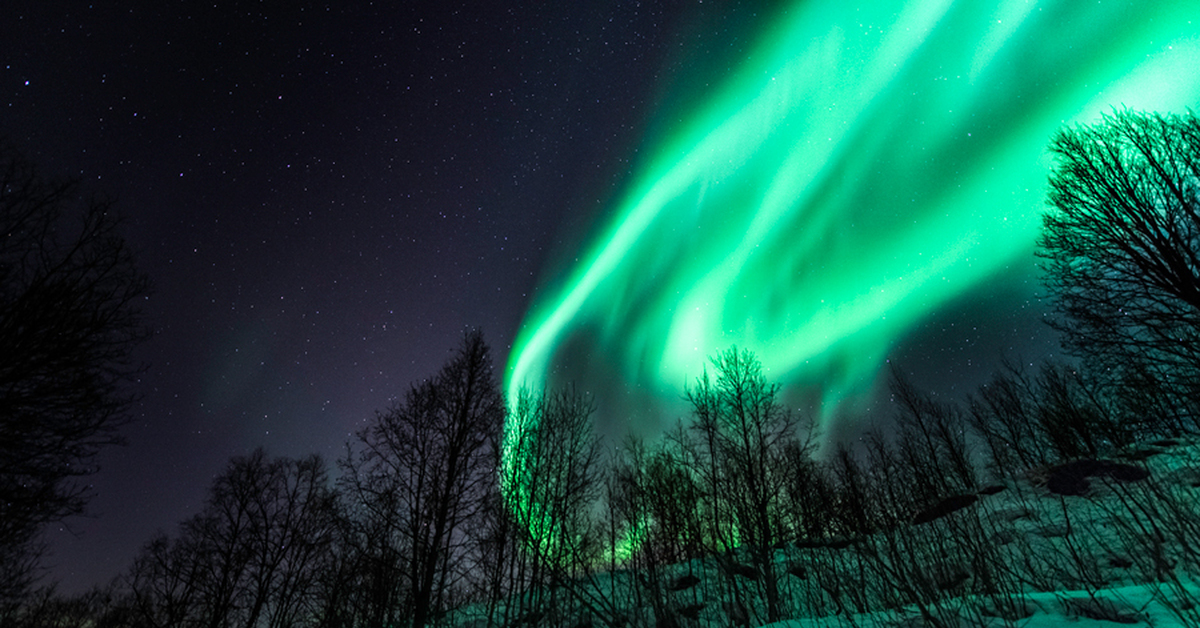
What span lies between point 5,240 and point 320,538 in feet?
54.7

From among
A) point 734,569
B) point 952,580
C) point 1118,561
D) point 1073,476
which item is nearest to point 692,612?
point 734,569

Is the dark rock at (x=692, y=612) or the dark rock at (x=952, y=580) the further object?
the dark rock at (x=692, y=612)

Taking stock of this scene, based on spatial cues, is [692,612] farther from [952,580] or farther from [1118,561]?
[1118,561]

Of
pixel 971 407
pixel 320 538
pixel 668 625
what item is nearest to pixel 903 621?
pixel 668 625

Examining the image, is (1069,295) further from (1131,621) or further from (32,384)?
(32,384)

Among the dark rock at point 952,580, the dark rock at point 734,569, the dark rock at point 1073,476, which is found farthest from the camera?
the dark rock at point 1073,476

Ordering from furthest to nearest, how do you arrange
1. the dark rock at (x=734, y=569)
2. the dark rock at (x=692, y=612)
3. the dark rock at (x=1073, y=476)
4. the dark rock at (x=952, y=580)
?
the dark rock at (x=1073, y=476) < the dark rock at (x=692, y=612) < the dark rock at (x=734, y=569) < the dark rock at (x=952, y=580)

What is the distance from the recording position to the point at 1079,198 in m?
13.9

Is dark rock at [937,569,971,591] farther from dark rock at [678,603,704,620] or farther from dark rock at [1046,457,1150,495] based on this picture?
dark rock at [1046,457,1150,495]

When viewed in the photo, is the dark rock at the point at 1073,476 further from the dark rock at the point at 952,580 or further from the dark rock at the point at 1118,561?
the dark rock at the point at 952,580

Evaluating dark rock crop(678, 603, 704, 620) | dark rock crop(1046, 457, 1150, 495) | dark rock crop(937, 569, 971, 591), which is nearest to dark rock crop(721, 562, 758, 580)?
dark rock crop(678, 603, 704, 620)

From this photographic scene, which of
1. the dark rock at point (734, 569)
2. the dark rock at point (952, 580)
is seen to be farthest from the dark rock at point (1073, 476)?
the dark rock at point (952, 580)

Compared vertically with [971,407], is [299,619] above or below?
below

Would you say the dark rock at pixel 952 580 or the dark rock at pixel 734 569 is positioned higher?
the dark rock at pixel 734 569
